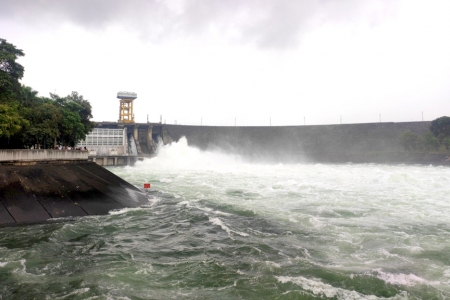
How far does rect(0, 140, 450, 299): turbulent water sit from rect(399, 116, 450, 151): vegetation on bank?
5362 centimetres

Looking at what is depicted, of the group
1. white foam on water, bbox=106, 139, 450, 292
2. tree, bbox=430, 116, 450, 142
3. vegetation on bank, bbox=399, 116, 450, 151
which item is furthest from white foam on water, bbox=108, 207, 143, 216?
tree, bbox=430, 116, 450, 142

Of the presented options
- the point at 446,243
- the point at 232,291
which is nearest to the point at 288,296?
the point at 232,291

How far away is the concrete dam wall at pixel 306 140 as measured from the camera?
221 ft

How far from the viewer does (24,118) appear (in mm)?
21625

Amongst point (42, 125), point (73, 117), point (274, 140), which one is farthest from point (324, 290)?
point (274, 140)

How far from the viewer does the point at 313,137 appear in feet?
244

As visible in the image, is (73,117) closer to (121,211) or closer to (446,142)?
(121,211)

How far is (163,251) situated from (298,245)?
4058 millimetres

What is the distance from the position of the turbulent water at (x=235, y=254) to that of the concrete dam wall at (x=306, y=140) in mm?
53827

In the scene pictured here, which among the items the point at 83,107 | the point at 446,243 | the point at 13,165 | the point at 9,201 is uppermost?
the point at 83,107

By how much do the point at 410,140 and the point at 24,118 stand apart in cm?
6677

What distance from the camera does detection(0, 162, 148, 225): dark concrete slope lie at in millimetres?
11562

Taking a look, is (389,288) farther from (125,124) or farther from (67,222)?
(125,124)

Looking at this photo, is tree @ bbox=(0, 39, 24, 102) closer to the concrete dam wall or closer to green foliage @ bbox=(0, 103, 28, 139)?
green foliage @ bbox=(0, 103, 28, 139)
